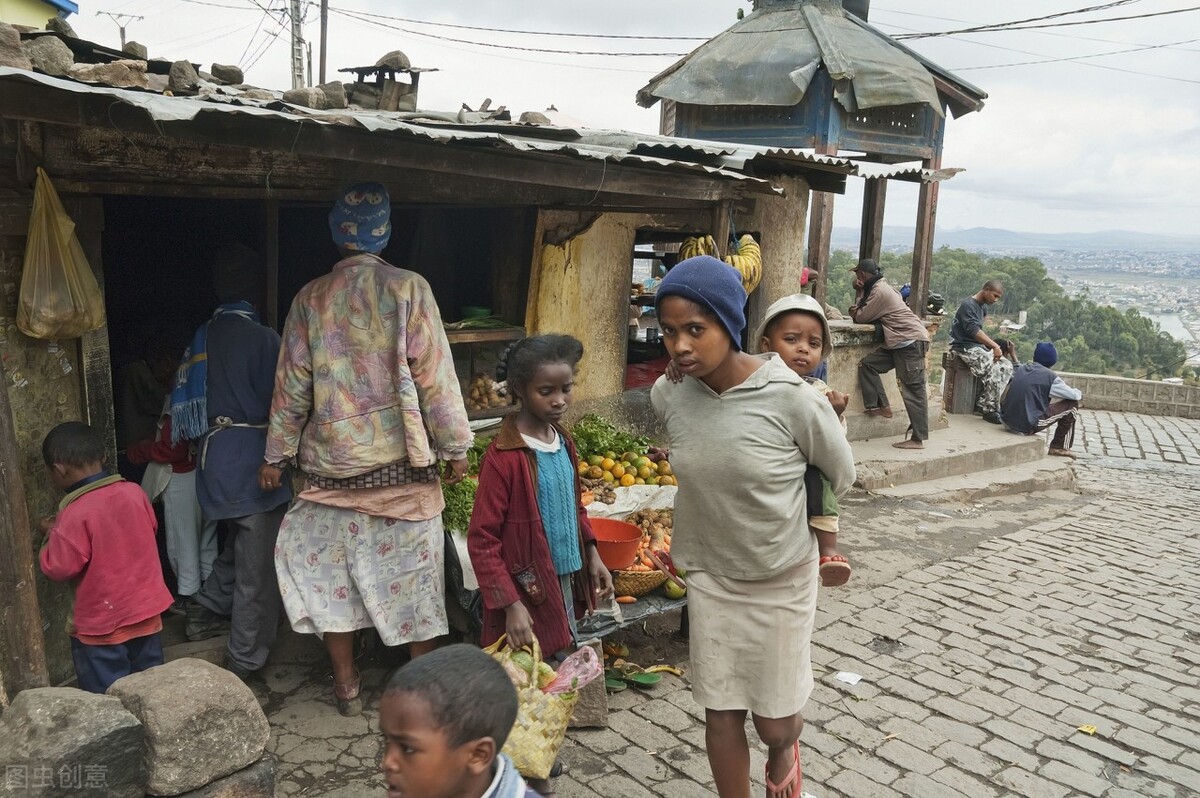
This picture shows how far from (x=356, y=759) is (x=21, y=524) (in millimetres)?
1591

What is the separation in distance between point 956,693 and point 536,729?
9.13ft

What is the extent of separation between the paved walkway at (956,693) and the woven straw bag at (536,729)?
2.22 ft

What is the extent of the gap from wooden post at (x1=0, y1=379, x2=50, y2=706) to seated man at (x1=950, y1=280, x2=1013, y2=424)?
1195cm

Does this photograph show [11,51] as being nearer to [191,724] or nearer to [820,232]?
[191,724]

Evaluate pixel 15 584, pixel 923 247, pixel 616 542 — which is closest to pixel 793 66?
pixel 923 247

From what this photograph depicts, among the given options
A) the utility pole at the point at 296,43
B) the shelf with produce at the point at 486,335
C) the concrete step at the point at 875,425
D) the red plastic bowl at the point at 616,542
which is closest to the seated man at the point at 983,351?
the concrete step at the point at 875,425

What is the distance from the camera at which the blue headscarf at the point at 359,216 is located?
4.07 m

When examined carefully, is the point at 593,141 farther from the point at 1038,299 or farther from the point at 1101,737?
the point at 1038,299

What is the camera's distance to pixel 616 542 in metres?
4.72

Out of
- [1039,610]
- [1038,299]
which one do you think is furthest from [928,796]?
[1038,299]

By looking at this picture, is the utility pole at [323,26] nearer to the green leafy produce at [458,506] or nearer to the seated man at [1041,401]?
the seated man at [1041,401]

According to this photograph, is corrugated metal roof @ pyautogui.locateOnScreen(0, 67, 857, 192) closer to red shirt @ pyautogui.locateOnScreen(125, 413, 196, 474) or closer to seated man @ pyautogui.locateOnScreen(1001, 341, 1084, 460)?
red shirt @ pyautogui.locateOnScreen(125, 413, 196, 474)

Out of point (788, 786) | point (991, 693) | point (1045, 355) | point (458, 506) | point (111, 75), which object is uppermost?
point (111, 75)

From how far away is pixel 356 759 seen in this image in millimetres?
3883
